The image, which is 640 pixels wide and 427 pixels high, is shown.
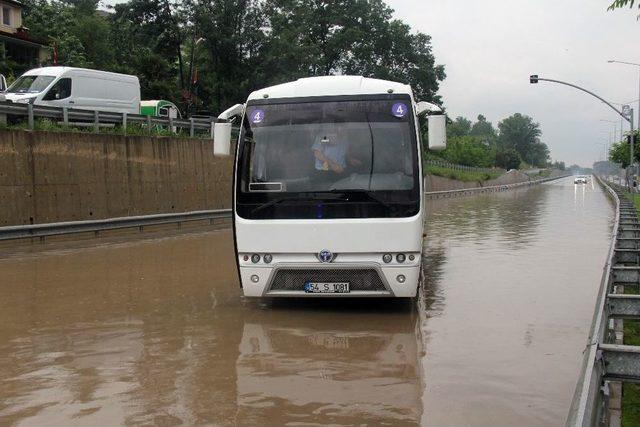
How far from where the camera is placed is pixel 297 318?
365 inches

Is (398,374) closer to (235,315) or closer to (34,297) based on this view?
(235,315)

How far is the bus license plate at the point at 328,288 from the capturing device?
916cm

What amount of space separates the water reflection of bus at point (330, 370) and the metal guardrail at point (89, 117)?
10827mm

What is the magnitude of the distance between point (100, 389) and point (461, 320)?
463 cm

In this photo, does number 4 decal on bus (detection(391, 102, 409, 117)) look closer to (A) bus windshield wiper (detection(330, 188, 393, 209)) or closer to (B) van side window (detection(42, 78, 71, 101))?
(A) bus windshield wiper (detection(330, 188, 393, 209))

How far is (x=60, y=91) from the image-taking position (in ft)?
86.6

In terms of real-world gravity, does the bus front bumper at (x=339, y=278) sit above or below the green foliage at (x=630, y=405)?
above

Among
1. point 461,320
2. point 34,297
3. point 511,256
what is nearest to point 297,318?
point 461,320

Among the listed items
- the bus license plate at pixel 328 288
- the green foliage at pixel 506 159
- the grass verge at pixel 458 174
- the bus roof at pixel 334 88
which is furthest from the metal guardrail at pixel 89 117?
the green foliage at pixel 506 159

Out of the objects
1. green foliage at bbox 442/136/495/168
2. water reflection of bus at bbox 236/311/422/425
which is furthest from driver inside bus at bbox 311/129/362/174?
green foliage at bbox 442/136/495/168

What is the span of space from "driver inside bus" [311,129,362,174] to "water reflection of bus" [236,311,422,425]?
1.93 meters

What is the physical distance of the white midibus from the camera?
9.09 m

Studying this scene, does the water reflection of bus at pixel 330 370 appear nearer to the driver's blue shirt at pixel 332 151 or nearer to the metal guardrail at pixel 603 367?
the metal guardrail at pixel 603 367

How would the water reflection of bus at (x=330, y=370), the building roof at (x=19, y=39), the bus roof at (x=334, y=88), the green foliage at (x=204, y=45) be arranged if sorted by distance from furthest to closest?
the building roof at (x=19, y=39)
the green foliage at (x=204, y=45)
the bus roof at (x=334, y=88)
the water reflection of bus at (x=330, y=370)
